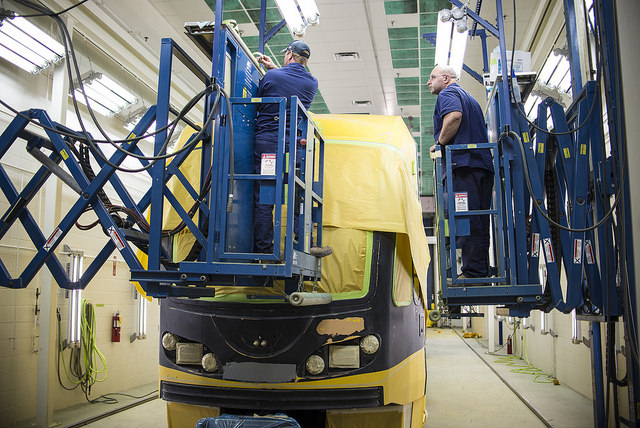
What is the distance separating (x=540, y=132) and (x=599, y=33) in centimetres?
83

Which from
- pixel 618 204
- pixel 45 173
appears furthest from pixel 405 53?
pixel 45 173

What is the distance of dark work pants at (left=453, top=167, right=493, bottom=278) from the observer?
411 cm

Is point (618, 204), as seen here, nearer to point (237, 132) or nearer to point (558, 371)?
point (237, 132)

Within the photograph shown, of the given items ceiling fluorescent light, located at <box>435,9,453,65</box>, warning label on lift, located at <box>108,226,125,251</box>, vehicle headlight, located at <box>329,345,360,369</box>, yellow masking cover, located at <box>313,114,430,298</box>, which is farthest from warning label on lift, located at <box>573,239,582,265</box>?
ceiling fluorescent light, located at <box>435,9,453,65</box>

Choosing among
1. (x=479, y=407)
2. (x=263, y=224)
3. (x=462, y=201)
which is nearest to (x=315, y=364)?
(x=263, y=224)

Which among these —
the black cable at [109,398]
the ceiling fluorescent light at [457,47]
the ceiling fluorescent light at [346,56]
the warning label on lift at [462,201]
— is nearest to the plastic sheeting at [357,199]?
the warning label on lift at [462,201]

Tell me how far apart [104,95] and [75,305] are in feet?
9.98

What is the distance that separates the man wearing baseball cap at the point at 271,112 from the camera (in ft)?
11.6

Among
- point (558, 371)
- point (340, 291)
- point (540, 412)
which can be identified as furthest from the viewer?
point (558, 371)

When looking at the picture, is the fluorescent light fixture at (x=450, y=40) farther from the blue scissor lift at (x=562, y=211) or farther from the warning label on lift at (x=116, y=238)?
the warning label on lift at (x=116, y=238)

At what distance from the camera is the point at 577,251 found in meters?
3.85

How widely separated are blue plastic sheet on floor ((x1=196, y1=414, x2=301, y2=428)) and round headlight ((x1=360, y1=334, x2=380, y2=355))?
2.17 ft

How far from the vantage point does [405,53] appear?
10.2m

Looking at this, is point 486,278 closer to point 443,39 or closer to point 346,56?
point 443,39
